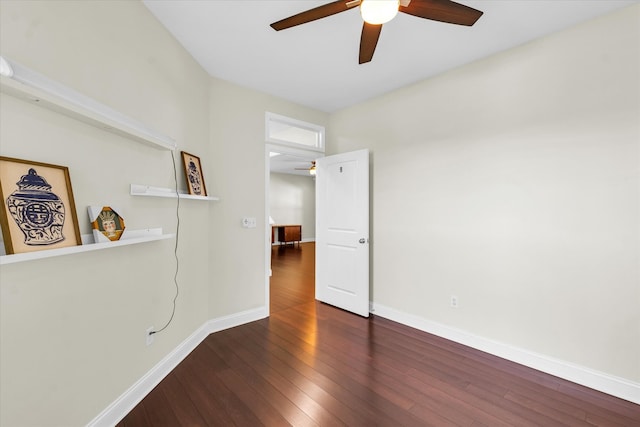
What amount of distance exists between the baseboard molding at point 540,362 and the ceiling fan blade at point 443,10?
2.59 metres

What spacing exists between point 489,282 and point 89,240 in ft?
9.98

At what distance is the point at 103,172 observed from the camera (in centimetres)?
155

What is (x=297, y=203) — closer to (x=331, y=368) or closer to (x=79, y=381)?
(x=331, y=368)

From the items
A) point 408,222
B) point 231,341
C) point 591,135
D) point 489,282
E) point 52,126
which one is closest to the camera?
point 52,126

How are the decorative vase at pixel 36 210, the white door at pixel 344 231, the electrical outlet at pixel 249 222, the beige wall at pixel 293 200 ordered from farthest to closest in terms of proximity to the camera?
1. the beige wall at pixel 293 200
2. the white door at pixel 344 231
3. the electrical outlet at pixel 249 222
4. the decorative vase at pixel 36 210

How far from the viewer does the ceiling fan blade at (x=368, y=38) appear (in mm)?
1611

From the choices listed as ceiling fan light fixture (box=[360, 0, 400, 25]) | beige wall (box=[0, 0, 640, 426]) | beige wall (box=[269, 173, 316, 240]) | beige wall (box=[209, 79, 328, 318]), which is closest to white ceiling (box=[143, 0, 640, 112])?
beige wall (box=[0, 0, 640, 426])

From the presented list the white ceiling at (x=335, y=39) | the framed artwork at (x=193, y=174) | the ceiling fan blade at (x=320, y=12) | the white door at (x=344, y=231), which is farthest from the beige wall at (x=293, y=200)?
the ceiling fan blade at (x=320, y=12)

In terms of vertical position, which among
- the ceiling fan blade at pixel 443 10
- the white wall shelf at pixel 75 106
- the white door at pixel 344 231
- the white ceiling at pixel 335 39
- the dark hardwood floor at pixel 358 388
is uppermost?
the white ceiling at pixel 335 39

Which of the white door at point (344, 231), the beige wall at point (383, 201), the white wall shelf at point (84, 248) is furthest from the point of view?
→ the white door at point (344, 231)

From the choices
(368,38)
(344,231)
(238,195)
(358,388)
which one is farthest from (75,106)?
(344,231)

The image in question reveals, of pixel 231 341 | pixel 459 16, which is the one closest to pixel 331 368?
pixel 231 341

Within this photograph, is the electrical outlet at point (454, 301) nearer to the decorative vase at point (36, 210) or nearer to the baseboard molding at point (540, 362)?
the baseboard molding at point (540, 362)

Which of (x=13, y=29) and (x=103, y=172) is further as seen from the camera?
(x=103, y=172)
